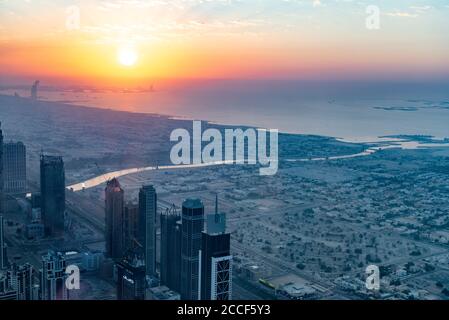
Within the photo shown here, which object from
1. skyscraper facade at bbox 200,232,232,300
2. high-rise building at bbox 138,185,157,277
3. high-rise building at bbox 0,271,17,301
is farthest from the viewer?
high-rise building at bbox 138,185,157,277

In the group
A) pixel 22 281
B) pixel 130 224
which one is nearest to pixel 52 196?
pixel 130 224

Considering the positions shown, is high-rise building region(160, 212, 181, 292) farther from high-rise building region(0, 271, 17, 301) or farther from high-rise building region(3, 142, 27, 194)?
high-rise building region(3, 142, 27, 194)

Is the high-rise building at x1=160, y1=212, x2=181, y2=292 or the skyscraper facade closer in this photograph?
the skyscraper facade

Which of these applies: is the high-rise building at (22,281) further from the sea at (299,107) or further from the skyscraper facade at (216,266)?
the sea at (299,107)

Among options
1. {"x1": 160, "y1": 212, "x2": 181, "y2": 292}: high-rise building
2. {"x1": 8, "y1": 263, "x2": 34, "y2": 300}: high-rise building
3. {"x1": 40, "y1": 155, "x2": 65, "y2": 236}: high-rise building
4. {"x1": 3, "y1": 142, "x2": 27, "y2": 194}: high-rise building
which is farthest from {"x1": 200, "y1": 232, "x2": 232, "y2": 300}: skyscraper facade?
{"x1": 3, "y1": 142, "x2": 27, "y2": 194}: high-rise building

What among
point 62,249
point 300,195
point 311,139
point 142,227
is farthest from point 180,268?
point 311,139

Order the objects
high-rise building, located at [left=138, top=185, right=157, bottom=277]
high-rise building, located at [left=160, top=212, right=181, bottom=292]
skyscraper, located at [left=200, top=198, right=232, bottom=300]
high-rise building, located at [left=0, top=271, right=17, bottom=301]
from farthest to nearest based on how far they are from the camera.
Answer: high-rise building, located at [left=138, top=185, right=157, bottom=277] → high-rise building, located at [left=160, top=212, right=181, bottom=292] → high-rise building, located at [left=0, top=271, right=17, bottom=301] → skyscraper, located at [left=200, top=198, right=232, bottom=300]

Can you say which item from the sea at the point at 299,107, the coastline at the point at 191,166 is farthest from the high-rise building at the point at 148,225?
the sea at the point at 299,107
